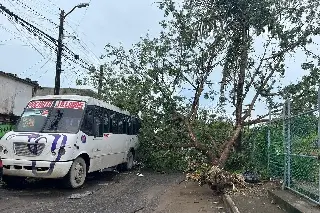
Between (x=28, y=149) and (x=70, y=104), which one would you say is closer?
(x=28, y=149)

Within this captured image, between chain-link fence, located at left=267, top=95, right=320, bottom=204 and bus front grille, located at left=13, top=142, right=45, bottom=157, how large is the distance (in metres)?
5.60

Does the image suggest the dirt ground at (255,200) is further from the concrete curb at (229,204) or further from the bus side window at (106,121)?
the bus side window at (106,121)

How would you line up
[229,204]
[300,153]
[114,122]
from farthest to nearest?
[114,122], [229,204], [300,153]

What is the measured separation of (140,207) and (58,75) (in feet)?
34.5

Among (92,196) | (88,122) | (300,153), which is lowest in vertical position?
(92,196)

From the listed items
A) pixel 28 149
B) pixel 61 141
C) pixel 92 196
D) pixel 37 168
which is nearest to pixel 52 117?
pixel 61 141

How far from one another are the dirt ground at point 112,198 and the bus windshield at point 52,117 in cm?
155

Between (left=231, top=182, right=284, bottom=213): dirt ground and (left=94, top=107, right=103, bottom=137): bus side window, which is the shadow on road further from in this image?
(left=231, top=182, right=284, bottom=213): dirt ground

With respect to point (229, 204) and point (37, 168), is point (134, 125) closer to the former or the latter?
point (37, 168)

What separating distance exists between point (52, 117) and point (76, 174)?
170 cm

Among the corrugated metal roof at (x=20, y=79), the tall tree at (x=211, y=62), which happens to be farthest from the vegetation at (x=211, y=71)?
the corrugated metal roof at (x=20, y=79)

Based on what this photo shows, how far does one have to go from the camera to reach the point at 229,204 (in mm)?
7922

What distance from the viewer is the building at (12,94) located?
21641mm

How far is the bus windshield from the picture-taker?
10.2 m
